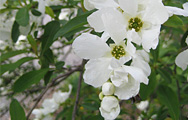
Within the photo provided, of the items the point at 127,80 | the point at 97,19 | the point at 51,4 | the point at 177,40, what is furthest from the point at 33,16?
the point at 177,40

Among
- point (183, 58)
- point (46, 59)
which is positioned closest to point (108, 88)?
point (183, 58)

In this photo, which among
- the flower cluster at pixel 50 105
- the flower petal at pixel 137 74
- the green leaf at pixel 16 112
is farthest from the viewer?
the flower cluster at pixel 50 105

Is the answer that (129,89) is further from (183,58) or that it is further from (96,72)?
(183,58)

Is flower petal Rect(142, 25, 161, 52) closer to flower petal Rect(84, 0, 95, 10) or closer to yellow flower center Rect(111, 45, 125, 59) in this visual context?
yellow flower center Rect(111, 45, 125, 59)

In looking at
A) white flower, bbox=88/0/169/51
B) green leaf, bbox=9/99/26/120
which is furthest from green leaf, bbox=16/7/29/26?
white flower, bbox=88/0/169/51

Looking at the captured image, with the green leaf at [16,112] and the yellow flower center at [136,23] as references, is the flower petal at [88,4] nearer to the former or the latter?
the yellow flower center at [136,23]

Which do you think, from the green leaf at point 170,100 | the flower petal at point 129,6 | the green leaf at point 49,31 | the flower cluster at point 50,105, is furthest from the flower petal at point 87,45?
the flower cluster at point 50,105
